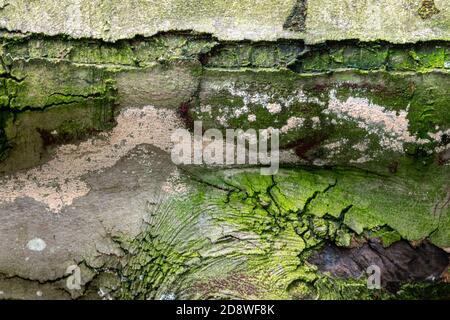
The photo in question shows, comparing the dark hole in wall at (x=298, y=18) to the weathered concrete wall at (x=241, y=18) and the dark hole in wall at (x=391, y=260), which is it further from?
the dark hole in wall at (x=391, y=260)

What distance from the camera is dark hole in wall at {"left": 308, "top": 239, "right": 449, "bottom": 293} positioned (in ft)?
7.73

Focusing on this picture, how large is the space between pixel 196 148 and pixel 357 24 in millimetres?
767

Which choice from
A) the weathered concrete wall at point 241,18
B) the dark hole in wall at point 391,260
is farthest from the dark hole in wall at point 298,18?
the dark hole in wall at point 391,260

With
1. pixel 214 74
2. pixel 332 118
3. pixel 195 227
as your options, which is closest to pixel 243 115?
pixel 214 74

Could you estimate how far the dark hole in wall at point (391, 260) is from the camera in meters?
2.36

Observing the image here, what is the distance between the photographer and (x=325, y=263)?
2.36 metres

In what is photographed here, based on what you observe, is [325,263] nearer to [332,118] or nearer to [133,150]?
[332,118]

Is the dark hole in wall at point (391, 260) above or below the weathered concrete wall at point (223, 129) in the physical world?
below

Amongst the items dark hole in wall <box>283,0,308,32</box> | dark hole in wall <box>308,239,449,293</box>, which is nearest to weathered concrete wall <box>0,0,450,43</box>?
dark hole in wall <box>283,0,308,32</box>

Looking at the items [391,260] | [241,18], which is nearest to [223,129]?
[241,18]

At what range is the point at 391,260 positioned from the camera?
93.3 inches

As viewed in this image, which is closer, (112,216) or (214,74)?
(214,74)

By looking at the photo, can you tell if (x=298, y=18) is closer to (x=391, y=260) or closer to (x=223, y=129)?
(x=223, y=129)

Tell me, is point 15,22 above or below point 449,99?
above
